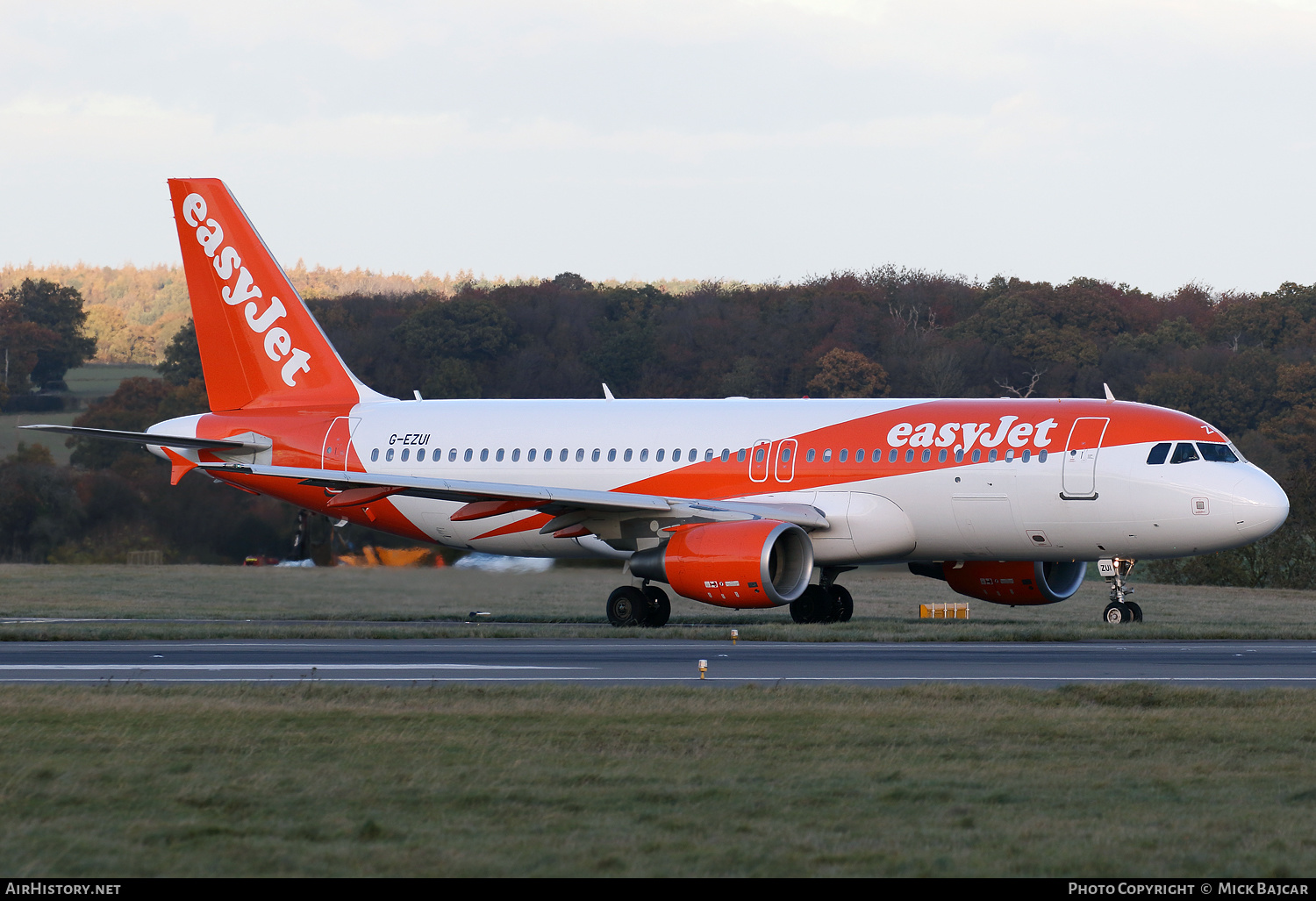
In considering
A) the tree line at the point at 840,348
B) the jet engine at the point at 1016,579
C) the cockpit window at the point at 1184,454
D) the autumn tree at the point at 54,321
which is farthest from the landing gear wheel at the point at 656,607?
the autumn tree at the point at 54,321

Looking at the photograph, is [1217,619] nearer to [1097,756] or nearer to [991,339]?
[1097,756]

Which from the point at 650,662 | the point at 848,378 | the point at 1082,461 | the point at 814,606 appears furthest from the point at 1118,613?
the point at 848,378

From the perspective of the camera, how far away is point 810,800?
34.7 ft

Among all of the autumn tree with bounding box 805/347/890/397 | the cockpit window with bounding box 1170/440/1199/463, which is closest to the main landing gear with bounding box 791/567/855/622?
the cockpit window with bounding box 1170/440/1199/463

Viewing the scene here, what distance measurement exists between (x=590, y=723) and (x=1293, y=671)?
31.3 ft

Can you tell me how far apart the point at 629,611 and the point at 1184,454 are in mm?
9462

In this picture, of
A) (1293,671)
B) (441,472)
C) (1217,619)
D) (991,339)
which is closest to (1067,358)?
(991,339)

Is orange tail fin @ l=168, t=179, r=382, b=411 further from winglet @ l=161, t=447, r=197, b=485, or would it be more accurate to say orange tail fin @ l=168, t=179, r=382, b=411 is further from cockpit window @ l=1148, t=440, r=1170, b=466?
cockpit window @ l=1148, t=440, r=1170, b=466

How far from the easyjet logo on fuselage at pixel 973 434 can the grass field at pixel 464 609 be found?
3.02 meters

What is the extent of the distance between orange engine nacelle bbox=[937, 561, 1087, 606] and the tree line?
3994 cm

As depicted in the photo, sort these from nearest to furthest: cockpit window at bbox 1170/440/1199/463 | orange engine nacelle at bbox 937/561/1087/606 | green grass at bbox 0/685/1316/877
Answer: green grass at bbox 0/685/1316/877 → cockpit window at bbox 1170/440/1199/463 → orange engine nacelle at bbox 937/561/1087/606

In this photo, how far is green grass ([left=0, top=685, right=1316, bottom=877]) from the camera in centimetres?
888

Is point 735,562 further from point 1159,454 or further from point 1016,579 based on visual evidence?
point 1159,454

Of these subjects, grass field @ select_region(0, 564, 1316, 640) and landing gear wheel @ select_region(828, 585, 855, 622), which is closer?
grass field @ select_region(0, 564, 1316, 640)
